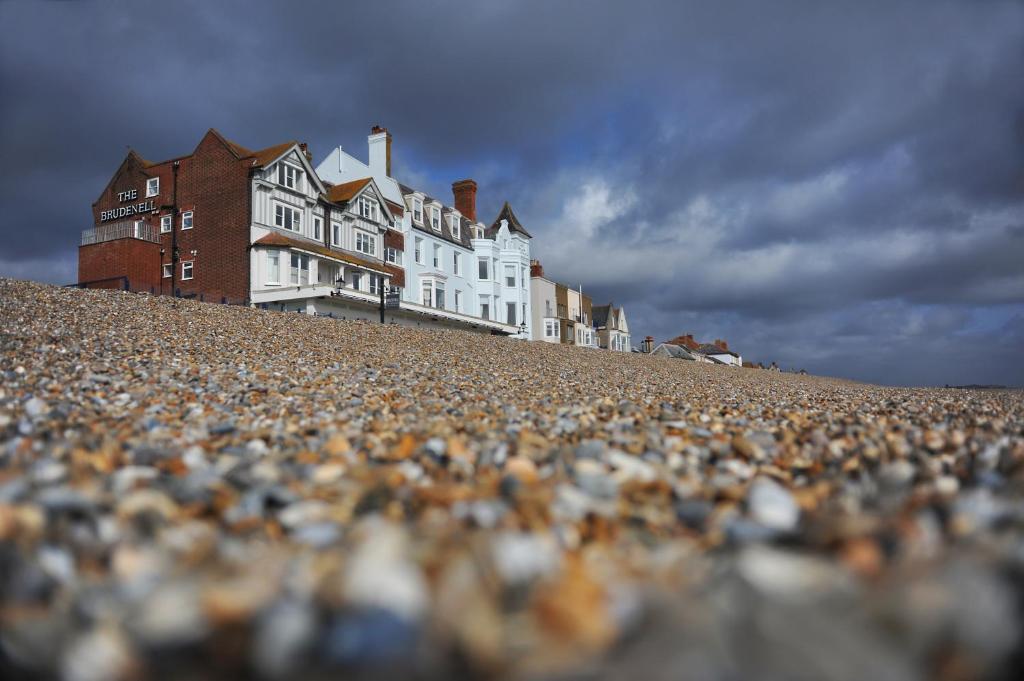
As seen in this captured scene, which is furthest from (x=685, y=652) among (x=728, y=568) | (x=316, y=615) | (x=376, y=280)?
(x=376, y=280)

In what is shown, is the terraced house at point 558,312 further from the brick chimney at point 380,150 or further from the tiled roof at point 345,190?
the tiled roof at point 345,190

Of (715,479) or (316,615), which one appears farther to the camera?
(715,479)

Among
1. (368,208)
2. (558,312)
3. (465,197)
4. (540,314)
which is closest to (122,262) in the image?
(368,208)

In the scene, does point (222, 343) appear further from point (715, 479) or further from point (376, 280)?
point (376, 280)

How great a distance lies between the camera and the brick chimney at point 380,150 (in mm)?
40750

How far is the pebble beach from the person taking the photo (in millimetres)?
1337

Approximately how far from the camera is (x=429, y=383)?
9.69 metres

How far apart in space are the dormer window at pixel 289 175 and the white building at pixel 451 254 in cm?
707

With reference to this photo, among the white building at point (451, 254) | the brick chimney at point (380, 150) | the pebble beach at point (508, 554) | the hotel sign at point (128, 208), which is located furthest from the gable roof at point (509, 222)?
the pebble beach at point (508, 554)

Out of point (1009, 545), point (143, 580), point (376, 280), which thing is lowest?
point (143, 580)

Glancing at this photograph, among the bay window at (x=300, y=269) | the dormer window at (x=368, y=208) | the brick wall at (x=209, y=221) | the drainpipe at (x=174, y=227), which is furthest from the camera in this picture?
the dormer window at (x=368, y=208)

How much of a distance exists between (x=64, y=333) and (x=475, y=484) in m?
11.0

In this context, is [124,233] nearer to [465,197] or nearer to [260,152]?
[260,152]

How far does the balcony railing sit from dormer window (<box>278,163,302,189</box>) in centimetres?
765
